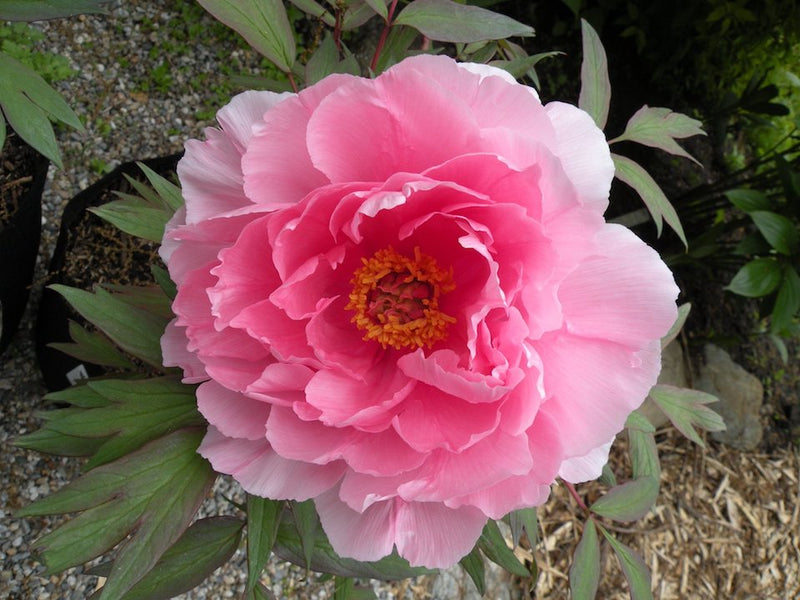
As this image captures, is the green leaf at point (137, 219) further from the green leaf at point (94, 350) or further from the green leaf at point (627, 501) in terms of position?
the green leaf at point (627, 501)

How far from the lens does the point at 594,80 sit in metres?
0.82

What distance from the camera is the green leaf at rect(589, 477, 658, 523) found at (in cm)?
91

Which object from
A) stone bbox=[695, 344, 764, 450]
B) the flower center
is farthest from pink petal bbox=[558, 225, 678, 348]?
stone bbox=[695, 344, 764, 450]

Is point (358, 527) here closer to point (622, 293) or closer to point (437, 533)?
point (437, 533)

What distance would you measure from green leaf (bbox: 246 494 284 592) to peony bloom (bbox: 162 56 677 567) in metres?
0.09

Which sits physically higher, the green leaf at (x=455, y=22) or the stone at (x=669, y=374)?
the green leaf at (x=455, y=22)

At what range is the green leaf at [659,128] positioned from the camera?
0.86 m

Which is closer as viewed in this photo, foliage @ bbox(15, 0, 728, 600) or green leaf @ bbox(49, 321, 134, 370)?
foliage @ bbox(15, 0, 728, 600)

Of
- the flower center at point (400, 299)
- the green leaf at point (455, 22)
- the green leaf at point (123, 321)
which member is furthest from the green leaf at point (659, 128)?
the green leaf at point (123, 321)

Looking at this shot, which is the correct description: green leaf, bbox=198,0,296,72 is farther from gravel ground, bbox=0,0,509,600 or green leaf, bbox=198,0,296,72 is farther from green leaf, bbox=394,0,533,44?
gravel ground, bbox=0,0,509,600

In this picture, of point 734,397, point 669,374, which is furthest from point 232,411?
point 734,397

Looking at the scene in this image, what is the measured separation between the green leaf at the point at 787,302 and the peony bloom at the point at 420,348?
1.14 metres

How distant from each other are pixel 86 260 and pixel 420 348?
2.86ft

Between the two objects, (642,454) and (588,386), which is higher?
(588,386)
